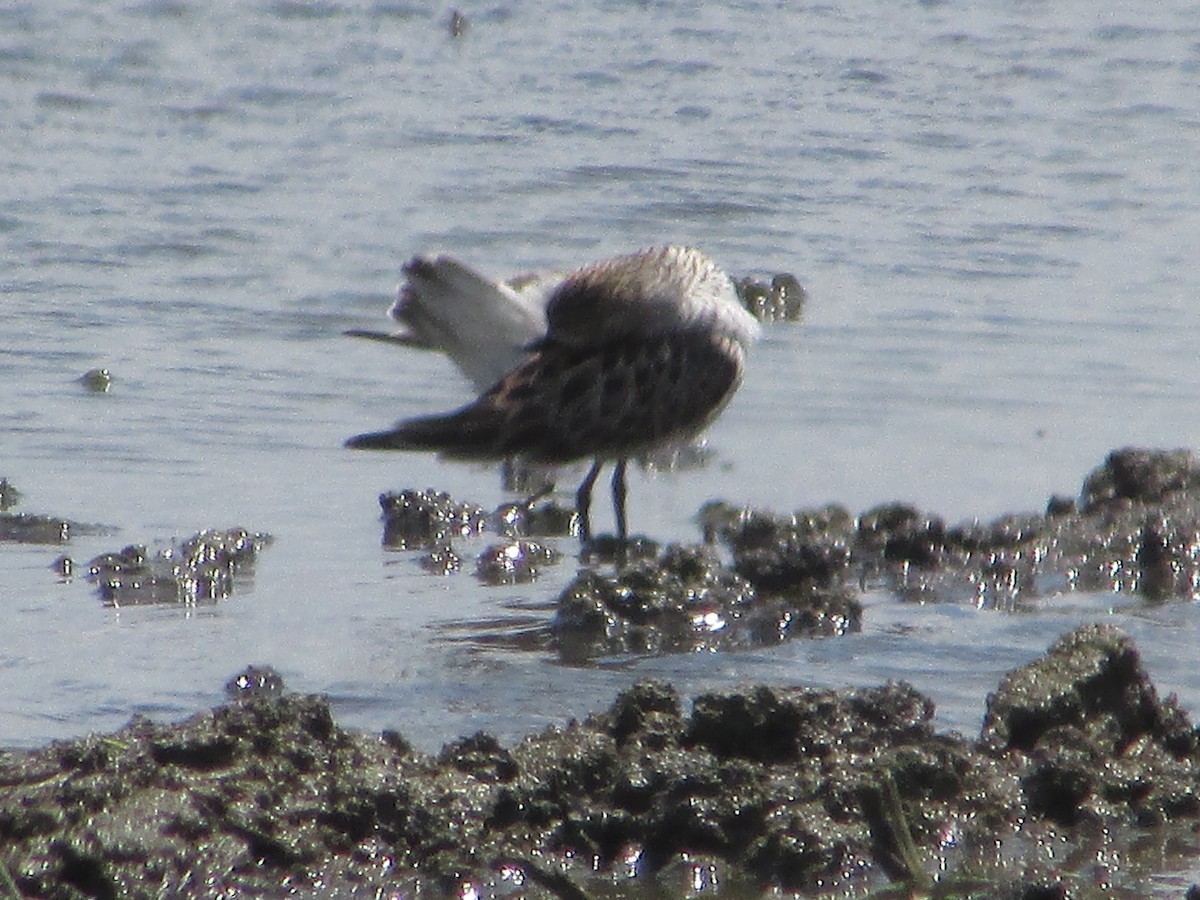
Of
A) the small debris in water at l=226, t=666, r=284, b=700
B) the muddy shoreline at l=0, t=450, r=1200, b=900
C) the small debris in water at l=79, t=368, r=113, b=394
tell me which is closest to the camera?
the muddy shoreline at l=0, t=450, r=1200, b=900

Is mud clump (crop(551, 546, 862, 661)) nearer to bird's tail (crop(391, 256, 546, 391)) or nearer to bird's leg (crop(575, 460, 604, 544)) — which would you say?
bird's leg (crop(575, 460, 604, 544))

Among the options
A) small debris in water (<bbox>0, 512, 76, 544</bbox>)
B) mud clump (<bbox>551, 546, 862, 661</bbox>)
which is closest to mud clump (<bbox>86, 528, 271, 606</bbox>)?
small debris in water (<bbox>0, 512, 76, 544</bbox>)

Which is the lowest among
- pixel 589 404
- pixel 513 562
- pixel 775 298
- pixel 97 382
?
pixel 513 562

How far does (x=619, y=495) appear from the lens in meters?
6.05

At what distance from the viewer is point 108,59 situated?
11.5 m

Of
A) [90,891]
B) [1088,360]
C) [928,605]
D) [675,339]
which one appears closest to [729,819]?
[90,891]

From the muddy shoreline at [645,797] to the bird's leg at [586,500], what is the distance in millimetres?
1858

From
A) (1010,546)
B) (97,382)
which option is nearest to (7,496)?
(97,382)

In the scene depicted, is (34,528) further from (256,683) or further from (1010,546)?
(1010,546)

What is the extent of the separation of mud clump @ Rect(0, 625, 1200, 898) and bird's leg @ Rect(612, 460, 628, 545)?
2.22 metres

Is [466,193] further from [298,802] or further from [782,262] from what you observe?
[298,802]

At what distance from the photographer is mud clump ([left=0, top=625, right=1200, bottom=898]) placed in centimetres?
316

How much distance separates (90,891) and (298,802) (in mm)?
361

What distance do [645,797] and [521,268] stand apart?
5374mm
